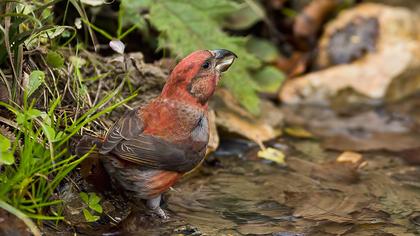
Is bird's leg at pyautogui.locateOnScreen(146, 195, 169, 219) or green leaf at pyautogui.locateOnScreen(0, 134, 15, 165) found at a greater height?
green leaf at pyautogui.locateOnScreen(0, 134, 15, 165)

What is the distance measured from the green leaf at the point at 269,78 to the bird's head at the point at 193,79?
2.64 m

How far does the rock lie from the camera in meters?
6.41

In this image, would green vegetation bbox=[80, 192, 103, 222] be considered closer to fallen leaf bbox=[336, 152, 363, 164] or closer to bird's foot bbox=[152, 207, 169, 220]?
bird's foot bbox=[152, 207, 169, 220]

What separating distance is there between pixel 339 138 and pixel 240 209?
189 centimetres

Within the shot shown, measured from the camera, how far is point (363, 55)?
665 centimetres

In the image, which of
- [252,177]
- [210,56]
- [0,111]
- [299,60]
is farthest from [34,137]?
[299,60]

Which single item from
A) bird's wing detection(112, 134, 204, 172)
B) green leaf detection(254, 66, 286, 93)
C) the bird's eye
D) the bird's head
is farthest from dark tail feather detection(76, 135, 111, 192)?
green leaf detection(254, 66, 286, 93)

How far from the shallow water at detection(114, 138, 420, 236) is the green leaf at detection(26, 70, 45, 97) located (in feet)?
2.51

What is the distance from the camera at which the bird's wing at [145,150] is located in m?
3.32

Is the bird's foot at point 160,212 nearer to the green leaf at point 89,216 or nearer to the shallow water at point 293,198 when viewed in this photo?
the shallow water at point 293,198

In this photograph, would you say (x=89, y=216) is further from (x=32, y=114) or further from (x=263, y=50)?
(x=263, y=50)

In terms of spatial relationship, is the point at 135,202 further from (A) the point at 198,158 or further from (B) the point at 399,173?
(B) the point at 399,173

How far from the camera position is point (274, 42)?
698cm

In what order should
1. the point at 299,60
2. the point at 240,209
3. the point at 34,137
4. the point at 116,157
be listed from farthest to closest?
1. the point at 299,60
2. the point at 240,209
3. the point at 116,157
4. the point at 34,137
